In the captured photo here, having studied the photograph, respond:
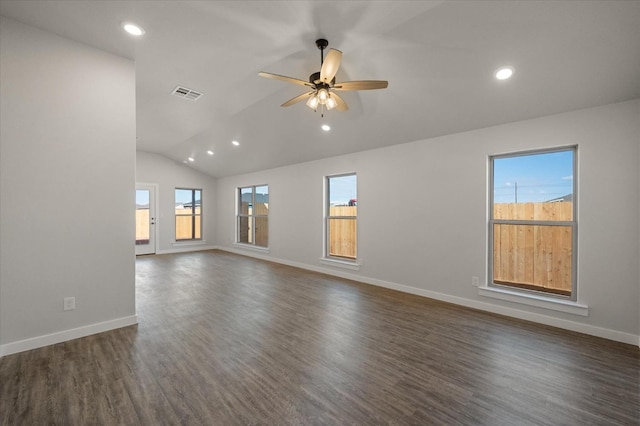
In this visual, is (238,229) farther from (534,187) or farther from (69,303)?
(534,187)

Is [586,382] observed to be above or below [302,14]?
below

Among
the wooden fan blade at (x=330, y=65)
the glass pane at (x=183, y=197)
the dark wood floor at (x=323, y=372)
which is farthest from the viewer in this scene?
the glass pane at (x=183, y=197)

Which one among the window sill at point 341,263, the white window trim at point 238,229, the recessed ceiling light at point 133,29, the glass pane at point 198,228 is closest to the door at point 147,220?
the glass pane at point 198,228

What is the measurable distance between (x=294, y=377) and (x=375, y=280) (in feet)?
10.0

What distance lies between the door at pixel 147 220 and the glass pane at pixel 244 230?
→ 8.26ft

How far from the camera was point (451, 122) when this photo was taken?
12.4 feet

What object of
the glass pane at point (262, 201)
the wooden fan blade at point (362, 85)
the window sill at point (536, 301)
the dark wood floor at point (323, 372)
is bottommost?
A: the dark wood floor at point (323, 372)

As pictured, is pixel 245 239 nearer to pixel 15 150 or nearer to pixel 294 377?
pixel 15 150

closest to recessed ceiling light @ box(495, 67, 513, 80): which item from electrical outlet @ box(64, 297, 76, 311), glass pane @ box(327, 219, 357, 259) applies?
glass pane @ box(327, 219, 357, 259)

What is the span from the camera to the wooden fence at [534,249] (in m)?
3.30

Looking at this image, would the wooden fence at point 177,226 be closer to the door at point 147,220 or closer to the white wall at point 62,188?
the door at point 147,220

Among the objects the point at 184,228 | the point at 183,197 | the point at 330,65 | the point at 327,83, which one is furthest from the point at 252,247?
the point at 330,65

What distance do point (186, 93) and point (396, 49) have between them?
3082 millimetres

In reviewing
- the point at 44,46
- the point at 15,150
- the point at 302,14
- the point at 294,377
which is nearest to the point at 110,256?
the point at 15,150
